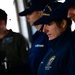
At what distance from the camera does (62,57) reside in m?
1.44

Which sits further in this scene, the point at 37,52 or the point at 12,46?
the point at 12,46

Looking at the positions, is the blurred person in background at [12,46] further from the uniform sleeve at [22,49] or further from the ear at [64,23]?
the ear at [64,23]

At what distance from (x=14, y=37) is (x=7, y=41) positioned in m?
0.08

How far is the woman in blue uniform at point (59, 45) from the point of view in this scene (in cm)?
142

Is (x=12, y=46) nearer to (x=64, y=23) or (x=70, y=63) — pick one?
(x=64, y=23)

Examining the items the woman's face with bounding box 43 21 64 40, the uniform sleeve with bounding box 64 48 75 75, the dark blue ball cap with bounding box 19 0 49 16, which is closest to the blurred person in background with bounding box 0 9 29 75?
the dark blue ball cap with bounding box 19 0 49 16

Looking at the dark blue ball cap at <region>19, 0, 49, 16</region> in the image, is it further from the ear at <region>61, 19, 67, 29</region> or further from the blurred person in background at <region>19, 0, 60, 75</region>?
the ear at <region>61, 19, 67, 29</region>

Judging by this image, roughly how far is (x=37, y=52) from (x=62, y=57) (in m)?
0.55

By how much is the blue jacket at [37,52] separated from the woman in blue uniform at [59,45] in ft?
1.06

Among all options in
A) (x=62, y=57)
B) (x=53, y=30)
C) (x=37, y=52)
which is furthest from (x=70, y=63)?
(x=37, y=52)

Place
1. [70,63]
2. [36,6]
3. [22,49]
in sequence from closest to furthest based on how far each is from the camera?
[70,63] → [36,6] → [22,49]

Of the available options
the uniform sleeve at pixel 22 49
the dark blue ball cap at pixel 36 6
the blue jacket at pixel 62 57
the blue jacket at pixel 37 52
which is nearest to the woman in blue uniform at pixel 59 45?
the blue jacket at pixel 62 57

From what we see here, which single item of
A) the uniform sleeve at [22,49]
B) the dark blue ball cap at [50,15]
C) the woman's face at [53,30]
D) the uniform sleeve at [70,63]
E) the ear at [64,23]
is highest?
the dark blue ball cap at [50,15]

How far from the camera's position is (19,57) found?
7.39 ft
